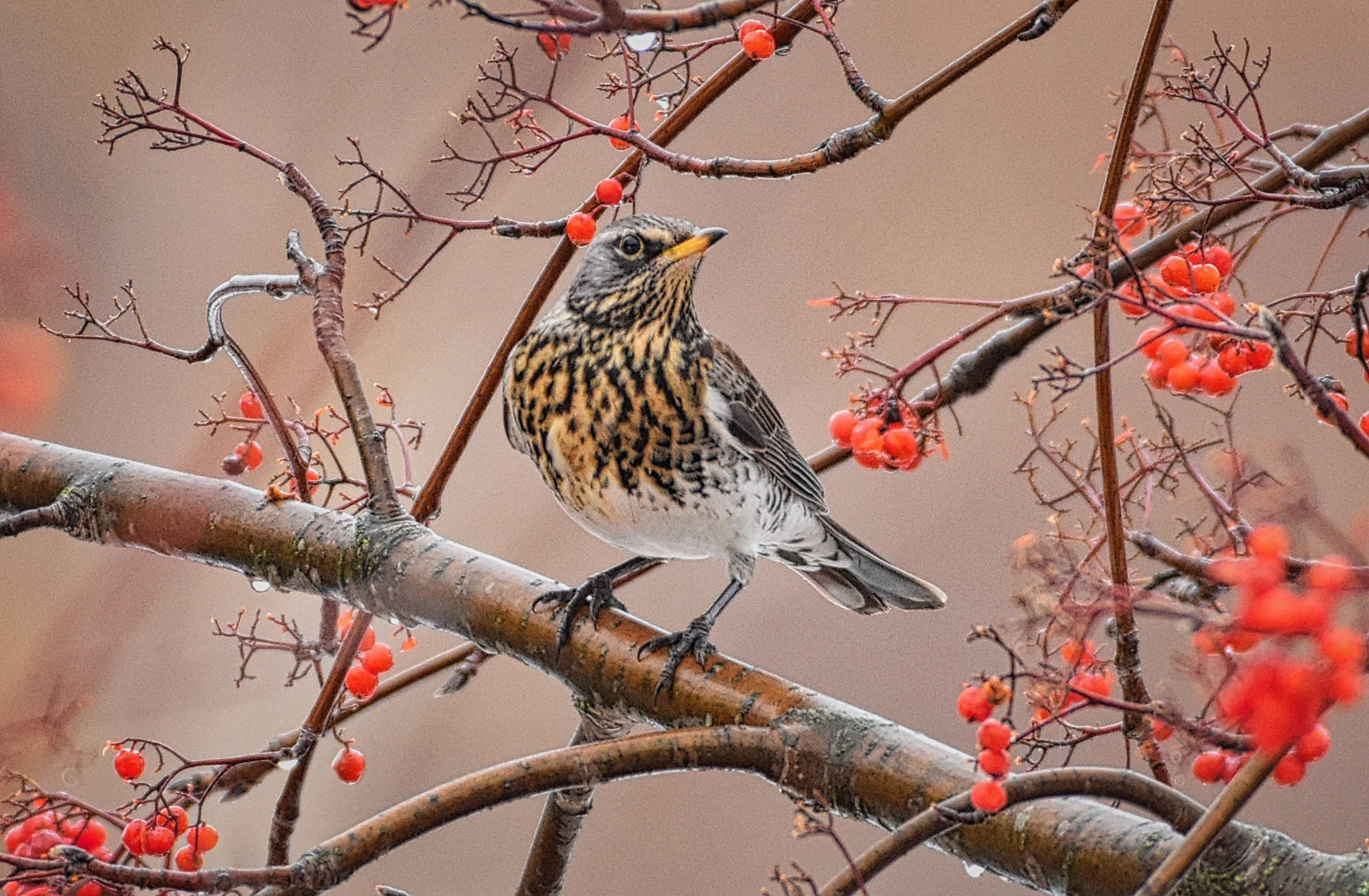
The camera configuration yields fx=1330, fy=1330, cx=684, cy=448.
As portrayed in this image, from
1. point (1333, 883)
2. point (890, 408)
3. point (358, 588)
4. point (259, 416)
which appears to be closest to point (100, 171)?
point (259, 416)

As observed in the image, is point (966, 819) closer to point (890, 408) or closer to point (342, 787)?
point (890, 408)

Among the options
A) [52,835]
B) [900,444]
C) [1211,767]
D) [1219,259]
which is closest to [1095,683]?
[1211,767]

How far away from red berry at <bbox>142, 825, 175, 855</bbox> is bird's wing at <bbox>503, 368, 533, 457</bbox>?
823mm

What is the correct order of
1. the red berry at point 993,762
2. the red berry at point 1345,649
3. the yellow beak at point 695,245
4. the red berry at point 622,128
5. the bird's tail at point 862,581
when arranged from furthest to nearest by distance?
the bird's tail at point 862,581
the yellow beak at point 695,245
the red berry at point 622,128
the red berry at point 993,762
the red berry at point 1345,649

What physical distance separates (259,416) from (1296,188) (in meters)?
1.14

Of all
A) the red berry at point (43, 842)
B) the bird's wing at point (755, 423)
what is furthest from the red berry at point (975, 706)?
the bird's wing at point (755, 423)

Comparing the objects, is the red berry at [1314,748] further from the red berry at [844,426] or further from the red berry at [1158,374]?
the red berry at [844,426]

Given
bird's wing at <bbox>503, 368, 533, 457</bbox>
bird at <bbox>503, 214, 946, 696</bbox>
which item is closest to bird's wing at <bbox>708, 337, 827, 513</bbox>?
bird at <bbox>503, 214, 946, 696</bbox>

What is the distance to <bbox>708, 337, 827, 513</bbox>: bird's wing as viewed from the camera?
184 cm

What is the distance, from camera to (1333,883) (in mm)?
821

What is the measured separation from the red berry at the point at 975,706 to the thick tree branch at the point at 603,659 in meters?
0.20

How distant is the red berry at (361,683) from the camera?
1.35 meters

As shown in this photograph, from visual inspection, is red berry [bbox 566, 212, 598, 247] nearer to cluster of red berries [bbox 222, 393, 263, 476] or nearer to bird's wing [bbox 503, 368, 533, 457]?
cluster of red berries [bbox 222, 393, 263, 476]

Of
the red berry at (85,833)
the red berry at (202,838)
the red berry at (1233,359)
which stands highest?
the red berry at (1233,359)
